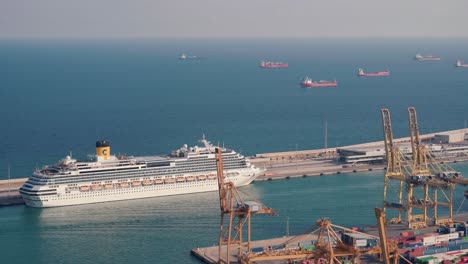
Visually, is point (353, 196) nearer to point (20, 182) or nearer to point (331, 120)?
point (20, 182)

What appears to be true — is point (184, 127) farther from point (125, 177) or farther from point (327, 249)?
point (327, 249)

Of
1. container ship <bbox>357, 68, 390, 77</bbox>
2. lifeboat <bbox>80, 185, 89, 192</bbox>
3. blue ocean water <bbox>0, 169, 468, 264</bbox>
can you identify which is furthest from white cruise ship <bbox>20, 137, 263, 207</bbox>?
container ship <bbox>357, 68, 390, 77</bbox>

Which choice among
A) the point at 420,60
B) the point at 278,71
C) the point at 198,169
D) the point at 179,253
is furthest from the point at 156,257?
the point at 420,60

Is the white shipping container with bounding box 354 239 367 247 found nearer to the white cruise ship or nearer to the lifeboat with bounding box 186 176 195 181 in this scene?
the white cruise ship

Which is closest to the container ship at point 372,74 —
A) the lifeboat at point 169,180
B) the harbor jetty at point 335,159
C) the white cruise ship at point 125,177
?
the harbor jetty at point 335,159

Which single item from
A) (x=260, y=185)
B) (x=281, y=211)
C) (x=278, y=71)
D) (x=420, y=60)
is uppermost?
(x=420, y=60)

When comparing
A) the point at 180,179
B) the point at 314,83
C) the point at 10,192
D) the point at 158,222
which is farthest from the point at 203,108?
the point at 158,222

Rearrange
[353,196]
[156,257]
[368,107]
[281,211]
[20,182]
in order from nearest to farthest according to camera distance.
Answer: [156,257], [281,211], [353,196], [20,182], [368,107]
